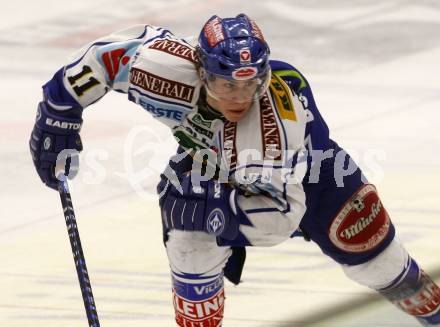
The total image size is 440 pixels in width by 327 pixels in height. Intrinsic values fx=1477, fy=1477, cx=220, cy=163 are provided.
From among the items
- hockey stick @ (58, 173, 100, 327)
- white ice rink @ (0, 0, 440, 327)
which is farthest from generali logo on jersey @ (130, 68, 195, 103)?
white ice rink @ (0, 0, 440, 327)

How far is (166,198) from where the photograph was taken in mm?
5629

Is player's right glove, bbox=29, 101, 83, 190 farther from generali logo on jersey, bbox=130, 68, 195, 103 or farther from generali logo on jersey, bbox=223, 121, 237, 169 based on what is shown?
generali logo on jersey, bbox=223, 121, 237, 169

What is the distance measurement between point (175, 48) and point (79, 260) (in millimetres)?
1003

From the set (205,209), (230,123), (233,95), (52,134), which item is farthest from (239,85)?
(52,134)

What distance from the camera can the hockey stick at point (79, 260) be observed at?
19.4 ft

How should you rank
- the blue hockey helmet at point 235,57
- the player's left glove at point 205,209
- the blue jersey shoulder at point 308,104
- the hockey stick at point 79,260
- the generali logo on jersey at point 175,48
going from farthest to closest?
the hockey stick at point 79,260 < the blue jersey shoulder at point 308,104 < the generali logo on jersey at point 175,48 < the player's left glove at point 205,209 < the blue hockey helmet at point 235,57

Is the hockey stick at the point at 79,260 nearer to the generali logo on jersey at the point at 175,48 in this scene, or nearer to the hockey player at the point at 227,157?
the hockey player at the point at 227,157

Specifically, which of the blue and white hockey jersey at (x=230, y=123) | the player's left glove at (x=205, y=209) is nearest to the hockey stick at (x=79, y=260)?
the blue and white hockey jersey at (x=230, y=123)

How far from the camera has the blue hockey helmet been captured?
5.34m

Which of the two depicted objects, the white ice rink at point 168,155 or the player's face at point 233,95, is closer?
the player's face at point 233,95

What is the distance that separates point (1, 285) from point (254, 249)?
138 centimetres

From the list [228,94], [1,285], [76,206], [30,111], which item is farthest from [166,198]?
[30,111]

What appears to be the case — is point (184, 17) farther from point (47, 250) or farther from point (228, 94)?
point (228, 94)

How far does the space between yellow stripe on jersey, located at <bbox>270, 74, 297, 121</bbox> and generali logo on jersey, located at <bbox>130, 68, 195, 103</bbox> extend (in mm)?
314
